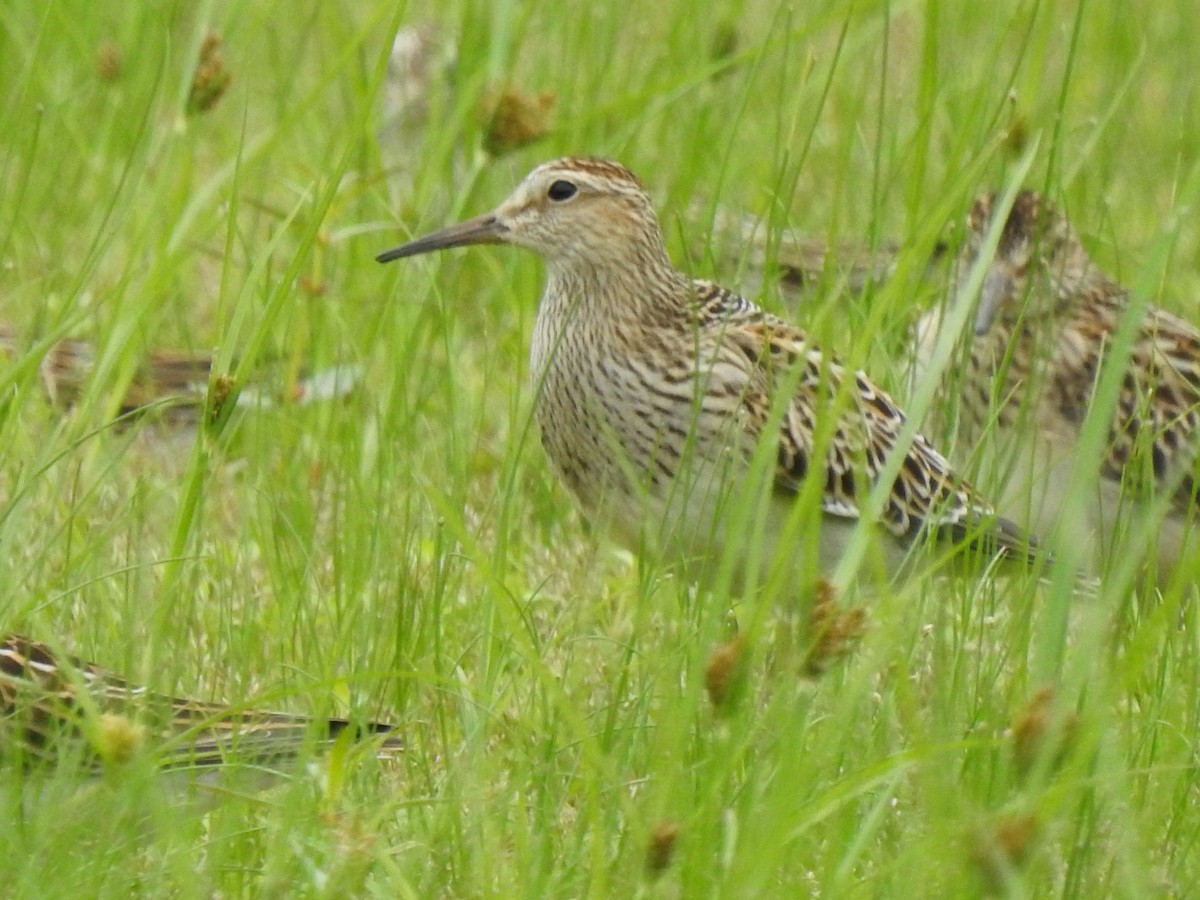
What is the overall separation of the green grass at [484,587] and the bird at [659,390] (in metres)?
0.20

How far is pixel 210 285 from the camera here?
8.67m

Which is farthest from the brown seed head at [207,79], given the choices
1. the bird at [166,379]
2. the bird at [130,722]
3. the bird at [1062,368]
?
the bird at [1062,368]

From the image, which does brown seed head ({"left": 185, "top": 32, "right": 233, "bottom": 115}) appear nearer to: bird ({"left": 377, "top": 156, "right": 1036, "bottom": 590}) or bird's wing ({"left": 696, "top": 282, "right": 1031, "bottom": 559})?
bird ({"left": 377, "top": 156, "right": 1036, "bottom": 590})

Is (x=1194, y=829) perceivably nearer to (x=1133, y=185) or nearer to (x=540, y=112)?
(x=540, y=112)

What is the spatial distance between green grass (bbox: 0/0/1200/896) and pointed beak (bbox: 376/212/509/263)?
228 millimetres

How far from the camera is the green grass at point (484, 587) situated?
358cm

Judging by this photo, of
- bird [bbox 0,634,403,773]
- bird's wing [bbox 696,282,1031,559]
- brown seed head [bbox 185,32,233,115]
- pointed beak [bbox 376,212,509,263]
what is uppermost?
brown seed head [bbox 185,32,233,115]

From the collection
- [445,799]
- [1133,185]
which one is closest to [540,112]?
[445,799]

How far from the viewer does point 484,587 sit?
5.41m

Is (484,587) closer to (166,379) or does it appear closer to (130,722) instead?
(130,722)

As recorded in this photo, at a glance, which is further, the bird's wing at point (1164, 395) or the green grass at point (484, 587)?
the bird's wing at point (1164, 395)

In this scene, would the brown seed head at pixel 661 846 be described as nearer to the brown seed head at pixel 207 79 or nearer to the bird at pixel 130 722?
the bird at pixel 130 722

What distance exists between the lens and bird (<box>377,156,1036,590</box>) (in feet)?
18.4

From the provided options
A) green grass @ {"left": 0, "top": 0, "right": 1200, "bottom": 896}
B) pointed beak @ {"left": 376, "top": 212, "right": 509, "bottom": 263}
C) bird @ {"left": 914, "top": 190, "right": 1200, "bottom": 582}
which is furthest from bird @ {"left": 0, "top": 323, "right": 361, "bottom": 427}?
bird @ {"left": 914, "top": 190, "right": 1200, "bottom": 582}
